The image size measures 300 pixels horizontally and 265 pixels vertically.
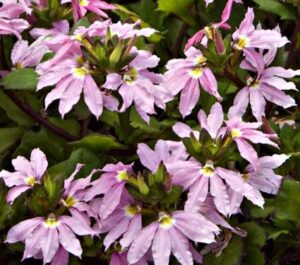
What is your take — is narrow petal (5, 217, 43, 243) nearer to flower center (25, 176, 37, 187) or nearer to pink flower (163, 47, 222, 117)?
flower center (25, 176, 37, 187)

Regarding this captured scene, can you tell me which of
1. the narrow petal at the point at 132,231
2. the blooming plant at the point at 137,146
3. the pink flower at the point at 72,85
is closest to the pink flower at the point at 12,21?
the blooming plant at the point at 137,146

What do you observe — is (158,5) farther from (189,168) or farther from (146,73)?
(189,168)

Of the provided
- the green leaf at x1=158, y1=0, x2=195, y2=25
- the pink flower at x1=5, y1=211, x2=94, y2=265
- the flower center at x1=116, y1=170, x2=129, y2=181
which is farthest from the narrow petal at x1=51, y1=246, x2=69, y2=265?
the green leaf at x1=158, y1=0, x2=195, y2=25

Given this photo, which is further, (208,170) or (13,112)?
(13,112)

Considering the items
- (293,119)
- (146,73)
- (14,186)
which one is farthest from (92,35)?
(293,119)

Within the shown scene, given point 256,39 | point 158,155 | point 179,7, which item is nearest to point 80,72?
point 158,155

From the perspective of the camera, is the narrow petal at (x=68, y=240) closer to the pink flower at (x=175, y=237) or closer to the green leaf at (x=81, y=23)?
the pink flower at (x=175, y=237)

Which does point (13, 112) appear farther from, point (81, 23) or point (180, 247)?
point (180, 247)
